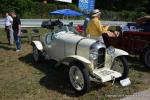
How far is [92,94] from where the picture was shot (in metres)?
7.89

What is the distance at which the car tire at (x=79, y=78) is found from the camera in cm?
762

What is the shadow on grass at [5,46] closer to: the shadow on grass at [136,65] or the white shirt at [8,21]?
the white shirt at [8,21]

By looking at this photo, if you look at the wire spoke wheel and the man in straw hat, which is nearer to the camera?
the wire spoke wheel

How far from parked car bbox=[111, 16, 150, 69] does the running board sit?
282cm

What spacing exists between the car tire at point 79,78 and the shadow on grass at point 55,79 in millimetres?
168

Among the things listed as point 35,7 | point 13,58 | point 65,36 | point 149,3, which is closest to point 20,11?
point 35,7

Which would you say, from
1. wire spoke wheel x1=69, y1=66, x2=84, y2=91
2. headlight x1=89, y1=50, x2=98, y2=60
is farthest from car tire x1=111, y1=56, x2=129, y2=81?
wire spoke wheel x1=69, y1=66, x2=84, y2=91

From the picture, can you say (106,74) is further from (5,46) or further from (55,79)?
(5,46)

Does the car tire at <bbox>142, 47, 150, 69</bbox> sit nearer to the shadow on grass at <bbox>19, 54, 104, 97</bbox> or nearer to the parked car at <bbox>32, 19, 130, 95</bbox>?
the parked car at <bbox>32, 19, 130, 95</bbox>

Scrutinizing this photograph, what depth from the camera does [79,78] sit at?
798 cm

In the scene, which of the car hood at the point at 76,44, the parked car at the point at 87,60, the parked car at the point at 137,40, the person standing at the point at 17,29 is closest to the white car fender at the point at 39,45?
the parked car at the point at 87,60

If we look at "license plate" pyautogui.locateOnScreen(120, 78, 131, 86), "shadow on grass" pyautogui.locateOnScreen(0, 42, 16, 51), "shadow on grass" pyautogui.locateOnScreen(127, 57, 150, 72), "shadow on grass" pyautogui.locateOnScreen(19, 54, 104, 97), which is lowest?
"shadow on grass" pyautogui.locateOnScreen(0, 42, 16, 51)

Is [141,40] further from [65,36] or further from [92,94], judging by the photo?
[92,94]

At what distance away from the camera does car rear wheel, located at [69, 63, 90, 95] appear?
25.0ft
